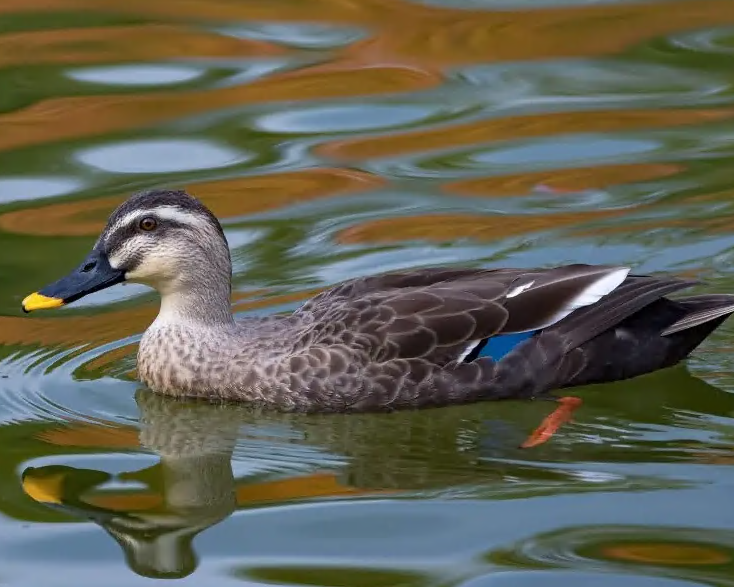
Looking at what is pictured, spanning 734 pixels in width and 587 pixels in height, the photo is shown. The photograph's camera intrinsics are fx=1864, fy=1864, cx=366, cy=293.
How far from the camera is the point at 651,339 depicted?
9.22 metres

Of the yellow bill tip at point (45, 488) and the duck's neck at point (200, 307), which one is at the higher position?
the duck's neck at point (200, 307)

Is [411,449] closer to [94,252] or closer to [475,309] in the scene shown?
[475,309]

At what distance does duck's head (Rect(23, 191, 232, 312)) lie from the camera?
9062 millimetres

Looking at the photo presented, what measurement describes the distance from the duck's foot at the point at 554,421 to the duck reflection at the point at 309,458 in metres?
0.07

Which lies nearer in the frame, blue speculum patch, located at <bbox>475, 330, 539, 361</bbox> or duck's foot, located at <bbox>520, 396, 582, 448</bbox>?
duck's foot, located at <bbox>520, 396, 582, 448</bbox>

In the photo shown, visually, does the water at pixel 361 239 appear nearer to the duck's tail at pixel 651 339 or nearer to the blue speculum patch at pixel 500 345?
the duck's tail at pixel 651 339

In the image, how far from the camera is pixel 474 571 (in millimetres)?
7098

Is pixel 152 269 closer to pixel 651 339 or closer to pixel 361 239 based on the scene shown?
pixel 361 239

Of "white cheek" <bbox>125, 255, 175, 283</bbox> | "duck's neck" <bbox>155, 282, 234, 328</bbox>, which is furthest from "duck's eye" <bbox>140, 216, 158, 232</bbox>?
"duck's neck" <bbox>155, 282, 234, 328</bbox>

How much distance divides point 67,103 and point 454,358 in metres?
5.42

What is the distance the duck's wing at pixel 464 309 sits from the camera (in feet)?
29.2

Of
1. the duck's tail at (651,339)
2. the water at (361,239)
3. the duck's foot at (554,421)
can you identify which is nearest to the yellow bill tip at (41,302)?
the water at (361,239)

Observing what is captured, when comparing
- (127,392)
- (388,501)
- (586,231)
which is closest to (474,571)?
(388,501)

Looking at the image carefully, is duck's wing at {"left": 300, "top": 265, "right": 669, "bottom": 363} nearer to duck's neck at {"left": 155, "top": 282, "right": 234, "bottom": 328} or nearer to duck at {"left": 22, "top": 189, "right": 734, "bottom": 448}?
duck at {"left": 22, "top": 189, "right": 734, "bottom": 448}
